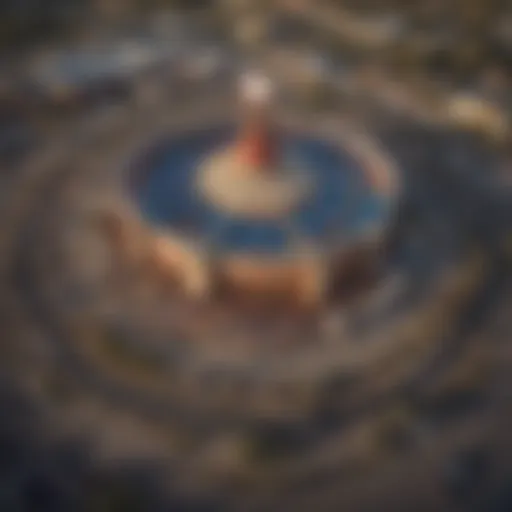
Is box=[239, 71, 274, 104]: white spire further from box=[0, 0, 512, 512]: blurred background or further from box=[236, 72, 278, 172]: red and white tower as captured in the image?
box=[0, 0, 512, 512]: blurred background

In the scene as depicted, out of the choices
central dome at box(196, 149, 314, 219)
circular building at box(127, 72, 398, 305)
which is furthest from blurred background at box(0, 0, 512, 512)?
central dome at box(196, 149, 314, 219)

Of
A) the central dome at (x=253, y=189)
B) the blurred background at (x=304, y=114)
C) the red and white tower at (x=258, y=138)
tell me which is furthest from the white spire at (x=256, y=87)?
the central dome at (x=253, y=189)

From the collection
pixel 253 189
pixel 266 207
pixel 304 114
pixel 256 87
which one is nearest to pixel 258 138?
pixel 253 189

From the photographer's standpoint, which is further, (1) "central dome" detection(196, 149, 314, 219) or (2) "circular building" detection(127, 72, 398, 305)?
(1) "central dome" detection(196, 149, 314, 219)

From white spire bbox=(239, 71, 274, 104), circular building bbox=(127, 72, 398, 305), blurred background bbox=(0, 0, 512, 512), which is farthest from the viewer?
white spire bbox=(239, 71, 274, 104)

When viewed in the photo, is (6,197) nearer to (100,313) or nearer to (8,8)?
(100,313)

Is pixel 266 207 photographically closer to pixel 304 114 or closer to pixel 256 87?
pixel 256 87
